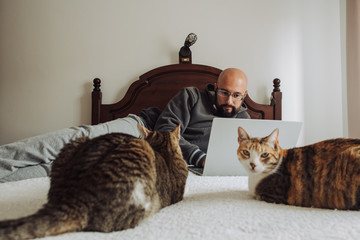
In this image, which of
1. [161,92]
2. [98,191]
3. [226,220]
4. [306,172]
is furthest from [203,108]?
[98,191]

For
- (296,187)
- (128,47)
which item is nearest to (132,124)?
(128,47)

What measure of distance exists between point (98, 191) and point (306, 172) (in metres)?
0.54

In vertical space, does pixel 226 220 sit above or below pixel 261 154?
below

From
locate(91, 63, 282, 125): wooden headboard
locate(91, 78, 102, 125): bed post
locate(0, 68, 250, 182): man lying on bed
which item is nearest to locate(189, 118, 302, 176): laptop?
locate(0, 68, 250, 182): man lying on bed

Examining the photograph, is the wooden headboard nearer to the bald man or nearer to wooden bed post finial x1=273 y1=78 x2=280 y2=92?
wooden bed post finial x1=273 y1=78 x2=280 y2=92

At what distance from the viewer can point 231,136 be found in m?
1.02

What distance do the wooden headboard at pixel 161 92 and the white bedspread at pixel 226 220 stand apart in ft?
4.71

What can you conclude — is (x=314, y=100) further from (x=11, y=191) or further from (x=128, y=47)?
(x=11, y=191)

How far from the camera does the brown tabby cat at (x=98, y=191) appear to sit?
1.60ft

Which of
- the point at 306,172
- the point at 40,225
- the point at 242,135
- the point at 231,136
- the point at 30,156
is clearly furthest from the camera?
the point at 30,156

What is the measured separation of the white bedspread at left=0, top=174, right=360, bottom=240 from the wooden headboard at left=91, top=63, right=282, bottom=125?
56.6 inches

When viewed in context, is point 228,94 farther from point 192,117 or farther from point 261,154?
point 261,154

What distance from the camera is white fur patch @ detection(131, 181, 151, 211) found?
0.55 m

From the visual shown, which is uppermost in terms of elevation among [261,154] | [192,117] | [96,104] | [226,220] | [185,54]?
[185,54]
